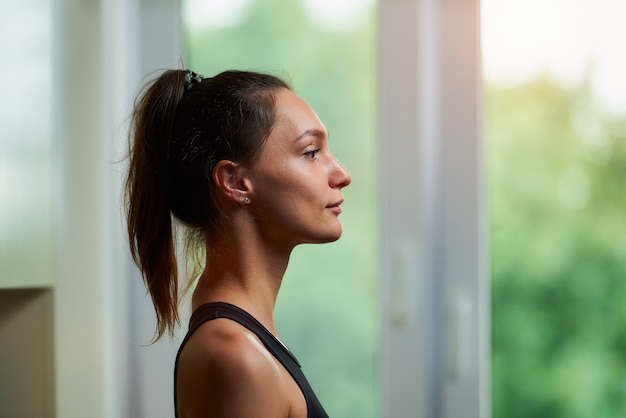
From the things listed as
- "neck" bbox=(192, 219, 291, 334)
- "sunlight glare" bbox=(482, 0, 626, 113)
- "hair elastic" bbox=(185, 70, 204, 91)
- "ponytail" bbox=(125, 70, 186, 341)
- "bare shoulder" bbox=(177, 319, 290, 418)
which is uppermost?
"sunlight glare" bbox=(482, 0, 626, 113)

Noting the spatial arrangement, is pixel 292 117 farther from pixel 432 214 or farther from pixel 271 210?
pixel 432 214

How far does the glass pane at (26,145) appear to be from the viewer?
1567 millimetres

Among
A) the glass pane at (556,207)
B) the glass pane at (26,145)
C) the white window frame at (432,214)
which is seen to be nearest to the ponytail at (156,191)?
the glass pane at (26,145)

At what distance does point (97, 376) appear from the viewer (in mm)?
1946

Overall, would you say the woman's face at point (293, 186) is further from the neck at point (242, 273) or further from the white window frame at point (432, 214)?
the white window frame at point (432, 214)

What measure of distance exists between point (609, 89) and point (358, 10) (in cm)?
60

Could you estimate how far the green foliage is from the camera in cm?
196

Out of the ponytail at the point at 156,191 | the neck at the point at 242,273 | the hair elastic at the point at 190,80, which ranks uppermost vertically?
the hair elastic at the point at 190,80

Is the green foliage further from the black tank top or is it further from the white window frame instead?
the black tank top

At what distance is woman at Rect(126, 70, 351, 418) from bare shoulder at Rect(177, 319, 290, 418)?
0.03 metres

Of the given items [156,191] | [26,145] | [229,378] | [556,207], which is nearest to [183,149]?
[156,191]

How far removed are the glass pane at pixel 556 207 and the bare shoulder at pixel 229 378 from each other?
3.73 ft

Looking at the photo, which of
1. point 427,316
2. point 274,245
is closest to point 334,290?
point 427,316

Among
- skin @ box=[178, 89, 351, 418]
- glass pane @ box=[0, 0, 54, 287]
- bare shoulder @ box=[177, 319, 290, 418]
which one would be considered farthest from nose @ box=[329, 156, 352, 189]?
glass pane @ box=[0, 0, 54, 287]
